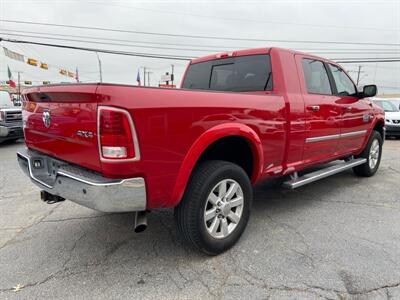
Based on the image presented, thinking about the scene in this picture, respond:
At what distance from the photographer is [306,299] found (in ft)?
7.86

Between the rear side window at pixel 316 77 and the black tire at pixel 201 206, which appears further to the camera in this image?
the rear side window at pixel 316 77

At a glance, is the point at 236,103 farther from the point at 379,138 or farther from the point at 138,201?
the point at 379,138

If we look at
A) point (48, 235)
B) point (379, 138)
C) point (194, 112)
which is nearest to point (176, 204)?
point (194, 112)

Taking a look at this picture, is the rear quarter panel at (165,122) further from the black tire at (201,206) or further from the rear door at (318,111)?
the rear door at (318,111)

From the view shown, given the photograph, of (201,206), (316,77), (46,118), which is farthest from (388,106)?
(46,118)

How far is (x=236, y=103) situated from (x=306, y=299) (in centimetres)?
169

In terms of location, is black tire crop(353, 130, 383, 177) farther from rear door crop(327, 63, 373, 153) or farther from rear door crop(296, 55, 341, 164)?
rear door crop(296, 55, 341, 164)

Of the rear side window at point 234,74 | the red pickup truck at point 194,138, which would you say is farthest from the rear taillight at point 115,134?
the rear side window at point 234,74

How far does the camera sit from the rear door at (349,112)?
466 centimetres

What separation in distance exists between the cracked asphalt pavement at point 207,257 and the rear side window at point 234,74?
1.58 meters

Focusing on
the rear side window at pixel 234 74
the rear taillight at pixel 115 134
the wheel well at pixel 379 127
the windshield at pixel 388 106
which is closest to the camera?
the rear taillight at pixel 115 134

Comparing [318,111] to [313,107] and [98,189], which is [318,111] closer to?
[313,107]

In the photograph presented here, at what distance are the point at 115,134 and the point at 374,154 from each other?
532 cm

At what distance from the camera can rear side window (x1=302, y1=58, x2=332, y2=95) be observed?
13.4 feet
